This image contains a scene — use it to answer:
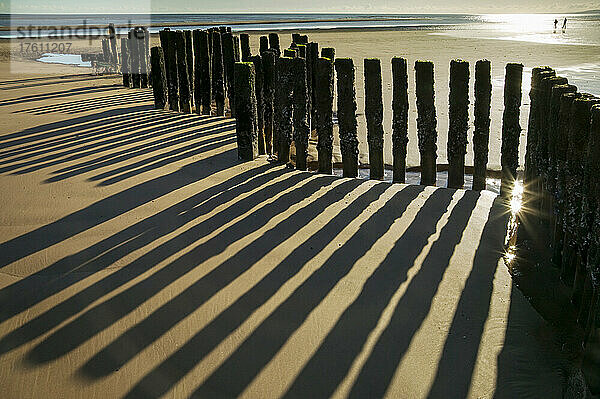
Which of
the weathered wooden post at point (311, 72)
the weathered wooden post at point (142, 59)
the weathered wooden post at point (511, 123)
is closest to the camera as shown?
the weathered wooden post at point (511, 123)

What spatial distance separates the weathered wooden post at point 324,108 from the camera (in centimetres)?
516

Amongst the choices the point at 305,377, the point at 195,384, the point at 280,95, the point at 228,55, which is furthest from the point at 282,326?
the point at 228,55

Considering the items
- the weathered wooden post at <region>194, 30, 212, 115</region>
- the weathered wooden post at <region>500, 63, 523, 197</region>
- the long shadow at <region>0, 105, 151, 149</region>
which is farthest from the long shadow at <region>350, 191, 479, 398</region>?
the weathered wooden post at <region>194, 30, 212, 115</region>

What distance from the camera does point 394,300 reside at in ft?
9.89

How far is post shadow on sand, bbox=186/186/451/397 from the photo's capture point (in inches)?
94.3

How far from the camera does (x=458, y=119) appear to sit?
4.89 meters

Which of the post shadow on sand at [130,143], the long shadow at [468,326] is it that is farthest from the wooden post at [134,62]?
the long shadow at [468,326]

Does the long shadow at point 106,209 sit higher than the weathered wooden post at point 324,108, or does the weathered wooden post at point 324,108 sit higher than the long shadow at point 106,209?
the weathered wooden post at point 324,108

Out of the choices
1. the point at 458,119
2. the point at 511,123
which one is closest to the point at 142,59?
the point at 458,119

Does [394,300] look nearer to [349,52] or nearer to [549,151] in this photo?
[549,151]

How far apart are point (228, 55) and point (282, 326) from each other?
6.07 metres

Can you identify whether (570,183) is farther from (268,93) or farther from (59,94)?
(59,94)

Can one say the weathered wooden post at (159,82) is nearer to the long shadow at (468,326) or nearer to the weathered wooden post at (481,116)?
the weathered wooden post at (481,116)

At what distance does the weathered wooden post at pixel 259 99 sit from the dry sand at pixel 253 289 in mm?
619
